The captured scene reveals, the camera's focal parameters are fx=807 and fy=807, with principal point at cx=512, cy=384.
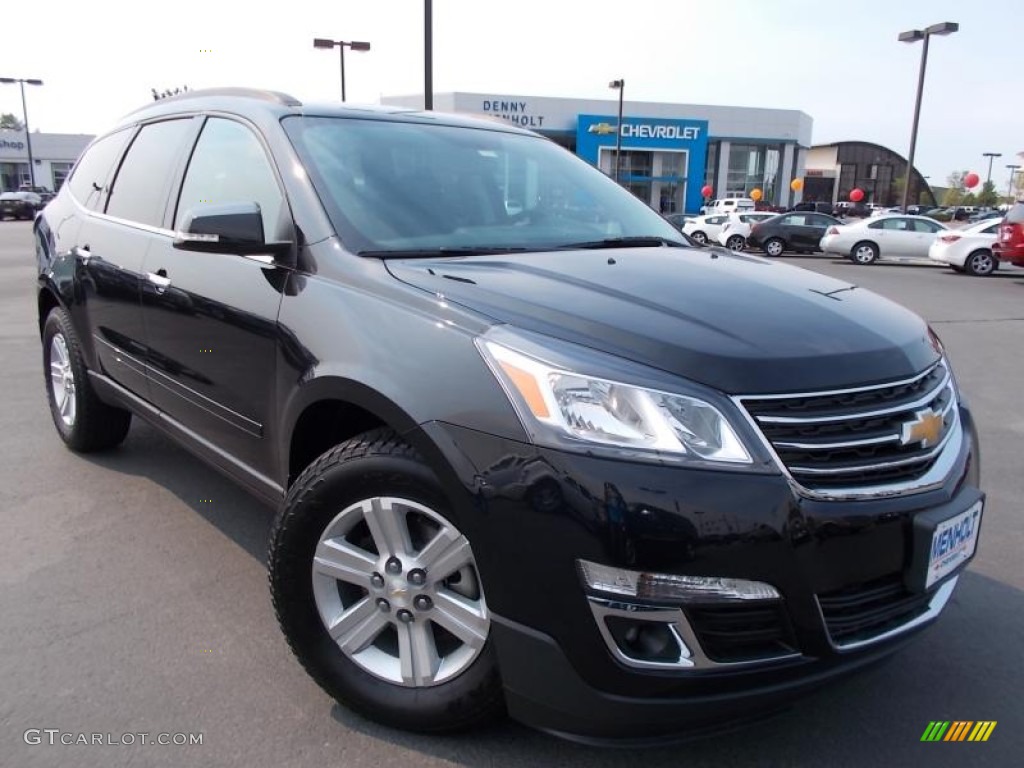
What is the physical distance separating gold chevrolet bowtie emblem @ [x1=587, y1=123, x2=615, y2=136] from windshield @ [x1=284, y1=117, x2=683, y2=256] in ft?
174

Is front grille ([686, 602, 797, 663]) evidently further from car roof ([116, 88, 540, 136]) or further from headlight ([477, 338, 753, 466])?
car roof ([116, 88, 540, 136])

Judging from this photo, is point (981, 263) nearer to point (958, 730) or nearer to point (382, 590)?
point (958, 730)

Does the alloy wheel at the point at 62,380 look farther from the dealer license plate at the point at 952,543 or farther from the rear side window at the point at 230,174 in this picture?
the dealer license plate at the point at 952,543

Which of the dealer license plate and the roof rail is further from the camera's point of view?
the roof rail

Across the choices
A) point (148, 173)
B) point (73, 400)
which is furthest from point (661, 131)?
point (148, 173)

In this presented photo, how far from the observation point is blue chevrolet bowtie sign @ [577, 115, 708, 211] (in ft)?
179

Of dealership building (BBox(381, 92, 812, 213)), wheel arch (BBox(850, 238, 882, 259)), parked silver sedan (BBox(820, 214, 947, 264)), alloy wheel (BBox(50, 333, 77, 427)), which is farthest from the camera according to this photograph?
dealership building (BBox(381, 92, 812, 213))

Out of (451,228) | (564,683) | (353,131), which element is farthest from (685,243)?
(564,683)

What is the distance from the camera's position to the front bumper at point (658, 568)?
5.87 feet

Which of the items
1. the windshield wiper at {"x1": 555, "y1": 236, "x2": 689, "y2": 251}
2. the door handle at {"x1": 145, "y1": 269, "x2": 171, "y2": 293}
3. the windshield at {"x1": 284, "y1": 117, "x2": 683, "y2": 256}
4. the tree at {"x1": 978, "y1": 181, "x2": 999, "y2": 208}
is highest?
the tree at {"x1": 978, "y1": 181, "x2": 999, "y2": 208}

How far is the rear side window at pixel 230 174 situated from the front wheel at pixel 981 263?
65.5ft

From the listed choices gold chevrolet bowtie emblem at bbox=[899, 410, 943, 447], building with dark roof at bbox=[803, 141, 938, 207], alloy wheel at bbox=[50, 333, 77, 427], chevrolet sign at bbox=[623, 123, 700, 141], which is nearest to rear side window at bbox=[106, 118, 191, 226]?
alloy wheel at bbox=[50, 333, 77, 427]

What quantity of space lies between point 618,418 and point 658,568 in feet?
1.15

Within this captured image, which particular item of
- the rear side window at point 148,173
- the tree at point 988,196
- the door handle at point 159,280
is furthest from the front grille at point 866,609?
the tree at point 988,196
